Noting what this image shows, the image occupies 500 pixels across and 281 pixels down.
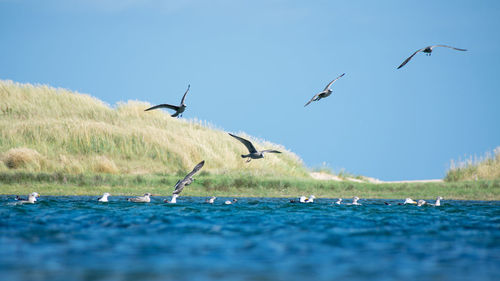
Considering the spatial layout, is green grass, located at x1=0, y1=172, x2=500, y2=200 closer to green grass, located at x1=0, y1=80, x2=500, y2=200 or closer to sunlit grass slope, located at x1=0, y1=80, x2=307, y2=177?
green grass, located at x1=0, y1=80, x2=500, y2=200

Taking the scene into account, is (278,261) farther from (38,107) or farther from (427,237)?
(38,107)

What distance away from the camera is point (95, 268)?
9.32 meters

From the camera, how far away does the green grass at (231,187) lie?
2600 cm

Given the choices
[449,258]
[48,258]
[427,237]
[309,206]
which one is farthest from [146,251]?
[309,206]

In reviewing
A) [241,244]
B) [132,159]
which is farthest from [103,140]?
[241,244]

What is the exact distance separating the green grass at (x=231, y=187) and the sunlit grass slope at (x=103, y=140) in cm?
237

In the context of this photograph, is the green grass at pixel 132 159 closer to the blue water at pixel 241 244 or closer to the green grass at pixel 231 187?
the green grass at pixel 231 187

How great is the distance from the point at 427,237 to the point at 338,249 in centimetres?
282

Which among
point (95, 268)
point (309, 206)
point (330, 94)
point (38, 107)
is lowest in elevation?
point (95, 268)

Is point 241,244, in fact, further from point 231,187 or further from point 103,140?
point 103,140

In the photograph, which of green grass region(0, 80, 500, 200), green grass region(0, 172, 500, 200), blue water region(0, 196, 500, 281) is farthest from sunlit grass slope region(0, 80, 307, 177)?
blue water region(0, 196, 500, 281)

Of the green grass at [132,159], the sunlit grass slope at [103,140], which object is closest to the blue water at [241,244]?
the green grass at [132,159]

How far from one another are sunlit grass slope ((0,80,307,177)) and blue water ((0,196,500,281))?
496 inches

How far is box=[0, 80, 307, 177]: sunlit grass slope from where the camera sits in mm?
31344
